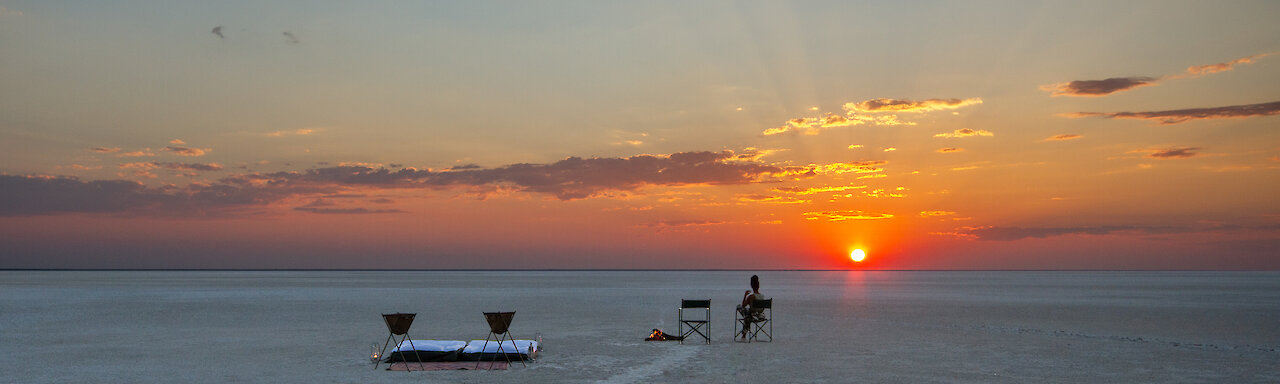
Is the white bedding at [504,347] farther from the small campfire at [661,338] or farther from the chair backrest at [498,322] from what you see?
the small campfire at [661,338]

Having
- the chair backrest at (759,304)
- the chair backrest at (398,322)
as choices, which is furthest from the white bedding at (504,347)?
the chair backrest at (759,304)

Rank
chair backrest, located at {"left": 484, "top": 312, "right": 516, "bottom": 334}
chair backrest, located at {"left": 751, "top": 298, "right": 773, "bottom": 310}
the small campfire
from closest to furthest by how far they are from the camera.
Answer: chair backrest, located at {"left": 484, "top": 312, "right": 516, "bottom": 334}
chair backrest, located at {"left": 751, "top": 298, "right": 773, "bottom": 310}
the small campfire

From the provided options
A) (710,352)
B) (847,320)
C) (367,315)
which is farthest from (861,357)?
(367,315)

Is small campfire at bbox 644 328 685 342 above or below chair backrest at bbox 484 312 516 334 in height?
below

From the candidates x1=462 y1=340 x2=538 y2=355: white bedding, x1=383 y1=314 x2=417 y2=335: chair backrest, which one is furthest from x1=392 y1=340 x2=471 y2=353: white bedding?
x1=383 y1=314 x2=417 y2=335: chair backrest

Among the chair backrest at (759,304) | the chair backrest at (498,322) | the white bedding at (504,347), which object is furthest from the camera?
the chair backrest at (759,304)

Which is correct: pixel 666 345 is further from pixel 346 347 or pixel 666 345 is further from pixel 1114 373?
pixel 1114 373

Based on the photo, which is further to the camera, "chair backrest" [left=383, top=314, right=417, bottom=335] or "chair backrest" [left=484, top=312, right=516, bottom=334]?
"chair backrest" [left=484, top=312, right=516, bottom=334]

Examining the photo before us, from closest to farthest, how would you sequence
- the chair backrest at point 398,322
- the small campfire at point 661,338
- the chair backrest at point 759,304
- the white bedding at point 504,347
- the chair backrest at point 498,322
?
the chair backrest at point 398,322 < the chair backrest at point 498,322 < the white bedding at point 504,347 < the chair backrest at point 759,304 < the small campfire at point 661,338

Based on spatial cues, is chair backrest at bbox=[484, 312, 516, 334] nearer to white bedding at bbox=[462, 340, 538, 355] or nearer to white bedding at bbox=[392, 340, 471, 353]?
white bedding at bbox=[462, 340, 538, 355]

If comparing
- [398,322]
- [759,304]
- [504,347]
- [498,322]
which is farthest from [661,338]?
[398,322]

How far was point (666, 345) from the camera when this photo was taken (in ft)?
55.5

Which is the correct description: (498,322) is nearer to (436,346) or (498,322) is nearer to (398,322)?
(436,346)

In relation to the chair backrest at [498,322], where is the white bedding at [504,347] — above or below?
below
